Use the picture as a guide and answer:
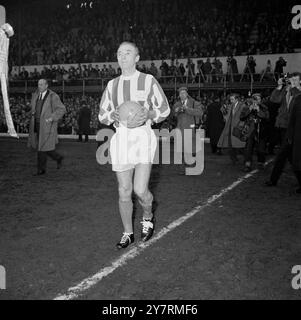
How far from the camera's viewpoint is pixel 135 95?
4.27 meters

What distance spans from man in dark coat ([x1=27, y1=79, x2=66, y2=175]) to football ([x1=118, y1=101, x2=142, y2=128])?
4.92 m

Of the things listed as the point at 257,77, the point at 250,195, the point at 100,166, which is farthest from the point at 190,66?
the point at 250,195

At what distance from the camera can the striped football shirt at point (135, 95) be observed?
4270 millimetres

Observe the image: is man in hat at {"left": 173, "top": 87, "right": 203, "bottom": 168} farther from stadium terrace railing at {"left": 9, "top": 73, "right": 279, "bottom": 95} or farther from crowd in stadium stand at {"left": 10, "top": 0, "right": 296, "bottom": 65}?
crowd in stadium stand at {"left": 10, "top": 0, "right": 296, "bottom": 65}

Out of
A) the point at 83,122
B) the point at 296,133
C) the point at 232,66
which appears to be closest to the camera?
the point at 296,133

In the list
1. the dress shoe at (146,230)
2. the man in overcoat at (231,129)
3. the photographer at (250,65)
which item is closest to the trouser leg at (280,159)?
the man in overcoat at (231,129)

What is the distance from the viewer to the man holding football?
166 inches

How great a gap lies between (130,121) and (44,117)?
201 inches

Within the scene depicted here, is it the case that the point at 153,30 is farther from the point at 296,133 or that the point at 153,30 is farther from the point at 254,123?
the point at 296,133

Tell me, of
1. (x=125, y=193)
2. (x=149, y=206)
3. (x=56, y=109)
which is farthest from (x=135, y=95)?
(x=56, y=109)

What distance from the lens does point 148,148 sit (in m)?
4.30

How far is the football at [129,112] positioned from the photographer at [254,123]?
5966mm

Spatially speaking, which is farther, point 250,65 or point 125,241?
point 250,65

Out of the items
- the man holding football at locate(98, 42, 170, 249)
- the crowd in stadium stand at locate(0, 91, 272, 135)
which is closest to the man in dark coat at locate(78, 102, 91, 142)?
the crowd in stadium stand at locate(0, 91, 272, 135)
